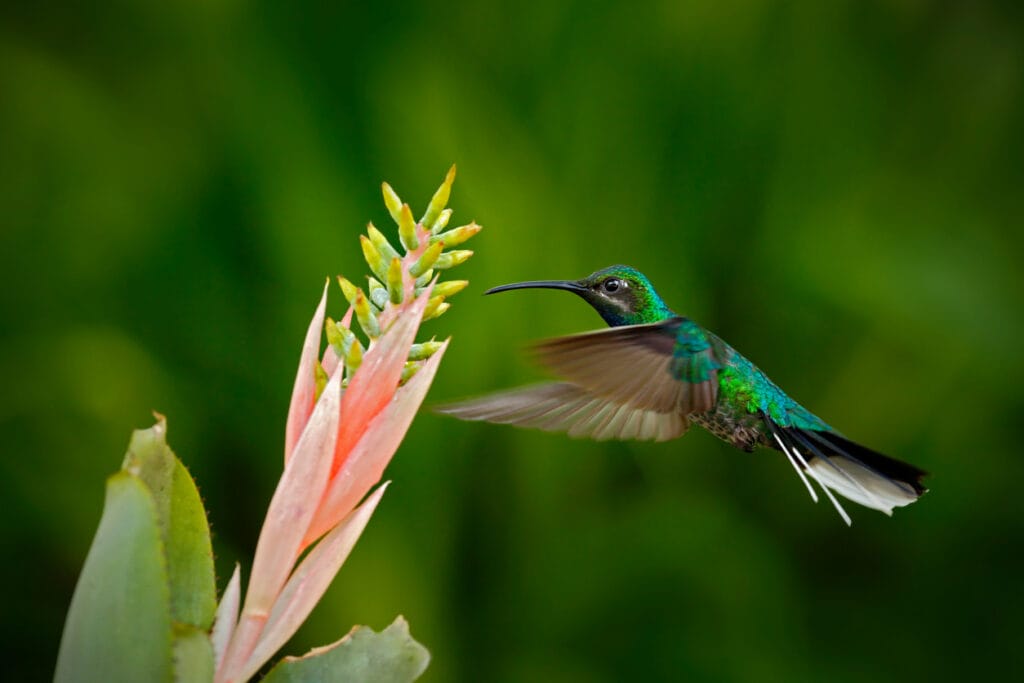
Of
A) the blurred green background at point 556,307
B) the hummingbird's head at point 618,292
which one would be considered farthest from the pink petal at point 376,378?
the blurred green background at point 556,307

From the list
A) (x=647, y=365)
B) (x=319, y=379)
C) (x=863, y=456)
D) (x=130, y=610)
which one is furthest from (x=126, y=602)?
(x=863, y=456)

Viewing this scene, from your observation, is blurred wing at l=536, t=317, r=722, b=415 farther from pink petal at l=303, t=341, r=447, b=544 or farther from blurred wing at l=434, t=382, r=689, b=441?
pink petal at l=303, t=341, r=447, b=544

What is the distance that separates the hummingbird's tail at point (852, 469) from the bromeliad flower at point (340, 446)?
39 cm

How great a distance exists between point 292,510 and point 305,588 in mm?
33

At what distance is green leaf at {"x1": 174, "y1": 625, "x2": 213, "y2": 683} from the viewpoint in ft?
1.06

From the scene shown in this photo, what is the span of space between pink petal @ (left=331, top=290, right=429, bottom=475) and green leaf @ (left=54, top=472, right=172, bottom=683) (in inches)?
2.9

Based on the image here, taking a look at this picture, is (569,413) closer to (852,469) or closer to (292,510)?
(852,469)

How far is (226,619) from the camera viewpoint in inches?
15.4

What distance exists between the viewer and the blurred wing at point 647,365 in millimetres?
613

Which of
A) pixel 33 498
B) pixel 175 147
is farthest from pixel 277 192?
pixel 33 498

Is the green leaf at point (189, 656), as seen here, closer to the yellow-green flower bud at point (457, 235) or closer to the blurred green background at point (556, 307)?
the yellow-green flower bud at point (457, 235)

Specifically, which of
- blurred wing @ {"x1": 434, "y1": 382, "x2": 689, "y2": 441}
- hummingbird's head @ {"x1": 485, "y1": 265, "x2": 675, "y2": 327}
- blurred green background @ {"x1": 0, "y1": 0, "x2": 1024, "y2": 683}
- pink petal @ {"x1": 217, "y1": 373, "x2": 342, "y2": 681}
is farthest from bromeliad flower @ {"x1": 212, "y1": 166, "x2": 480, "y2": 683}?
blurred green background @ {"x1": 0, "y1": 0, "x2": 1024, "y2": 683}

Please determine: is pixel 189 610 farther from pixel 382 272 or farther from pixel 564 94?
pixel 564 94

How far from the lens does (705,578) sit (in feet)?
4.95
